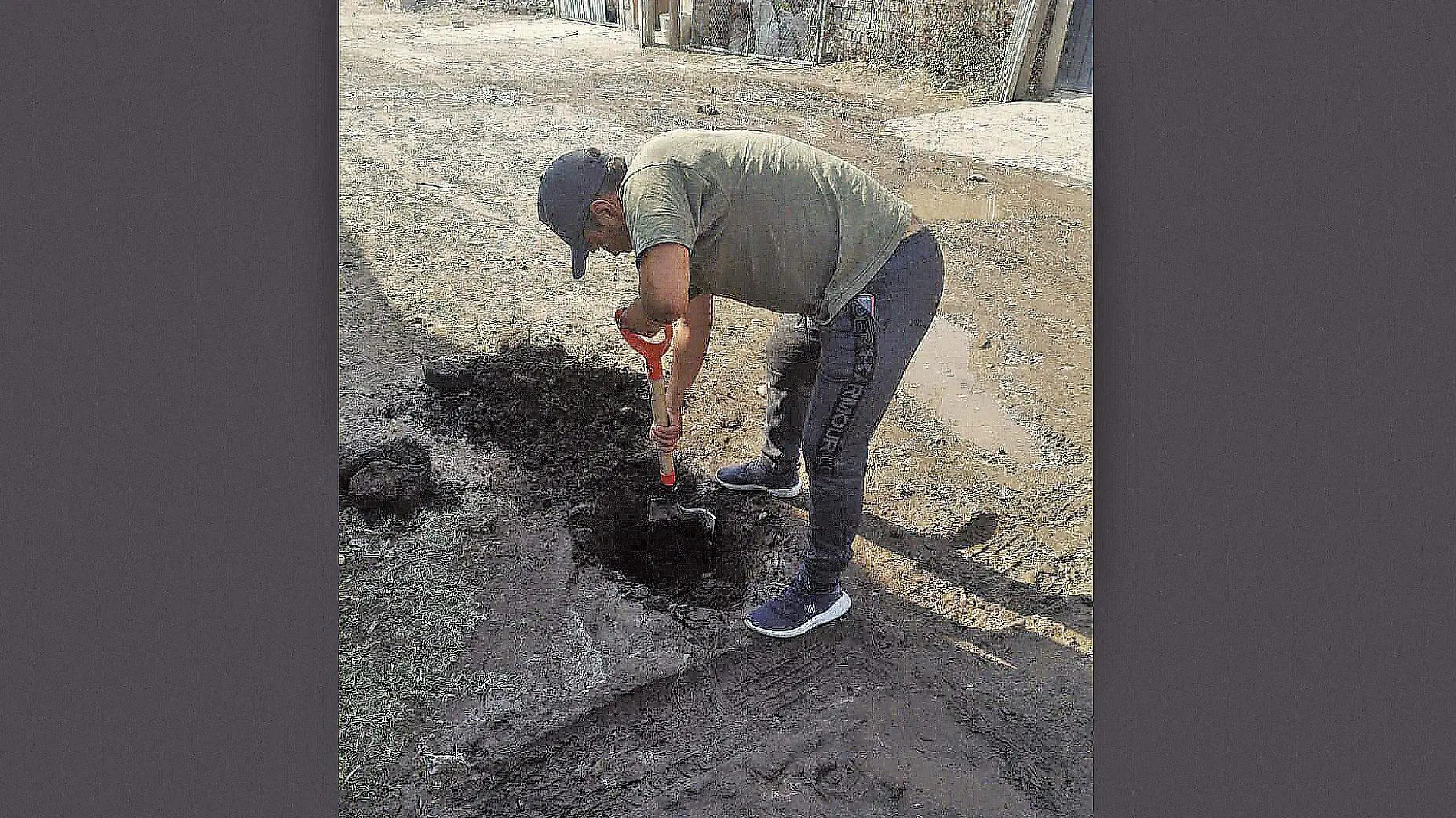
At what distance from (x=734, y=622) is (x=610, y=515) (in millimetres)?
630

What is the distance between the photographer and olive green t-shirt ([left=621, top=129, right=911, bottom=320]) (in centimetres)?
219

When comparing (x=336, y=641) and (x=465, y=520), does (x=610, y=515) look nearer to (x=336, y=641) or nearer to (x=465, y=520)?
(x=465, y=520)

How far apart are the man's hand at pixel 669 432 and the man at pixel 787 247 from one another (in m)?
0.37

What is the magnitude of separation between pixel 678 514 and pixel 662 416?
1.47 feet

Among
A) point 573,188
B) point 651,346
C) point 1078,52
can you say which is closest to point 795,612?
point 651,346

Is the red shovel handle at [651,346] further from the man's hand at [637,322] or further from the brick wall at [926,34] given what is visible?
the brick wall at [926,34]

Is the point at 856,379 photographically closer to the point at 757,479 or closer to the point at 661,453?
the point at 661,453

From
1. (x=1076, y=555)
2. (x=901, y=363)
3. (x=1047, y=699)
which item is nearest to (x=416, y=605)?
(x=901, y=363)

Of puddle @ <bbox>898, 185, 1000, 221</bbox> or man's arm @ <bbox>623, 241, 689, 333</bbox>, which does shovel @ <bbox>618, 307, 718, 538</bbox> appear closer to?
man's arm @ <bbox>623, 241, 689, 333</bbox>

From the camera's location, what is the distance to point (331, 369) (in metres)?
2.28

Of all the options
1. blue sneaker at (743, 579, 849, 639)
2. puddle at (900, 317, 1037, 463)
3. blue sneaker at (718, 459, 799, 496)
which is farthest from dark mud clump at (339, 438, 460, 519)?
puddle at (900, 317, 1037, 463)

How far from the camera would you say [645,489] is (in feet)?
10.4

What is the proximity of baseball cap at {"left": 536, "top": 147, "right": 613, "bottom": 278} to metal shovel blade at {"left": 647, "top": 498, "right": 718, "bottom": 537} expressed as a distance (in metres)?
1.06

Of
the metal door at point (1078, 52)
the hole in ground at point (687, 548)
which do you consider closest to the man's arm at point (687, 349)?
the hole in ground at point (687, 548)
